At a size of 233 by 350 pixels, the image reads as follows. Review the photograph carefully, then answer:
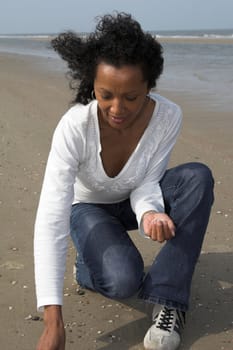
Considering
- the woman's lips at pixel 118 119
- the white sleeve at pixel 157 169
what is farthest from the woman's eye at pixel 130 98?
the white sleeve at pixel 157 169

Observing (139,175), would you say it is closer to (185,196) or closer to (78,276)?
(185,196)

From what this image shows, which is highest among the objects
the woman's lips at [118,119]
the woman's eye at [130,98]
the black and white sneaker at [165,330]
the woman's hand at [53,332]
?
the woman's eye at [130,98]

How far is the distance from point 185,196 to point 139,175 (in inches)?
9.6

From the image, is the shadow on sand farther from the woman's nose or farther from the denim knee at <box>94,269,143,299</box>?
the woman's nose

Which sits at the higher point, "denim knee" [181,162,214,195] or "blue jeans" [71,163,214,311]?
"denim knee" [181,162,214,195]

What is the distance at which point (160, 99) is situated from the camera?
8.65 feet

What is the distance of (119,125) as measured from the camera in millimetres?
2398

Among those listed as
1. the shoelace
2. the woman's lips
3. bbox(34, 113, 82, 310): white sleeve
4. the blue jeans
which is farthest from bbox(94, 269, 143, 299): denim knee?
the woman's lips

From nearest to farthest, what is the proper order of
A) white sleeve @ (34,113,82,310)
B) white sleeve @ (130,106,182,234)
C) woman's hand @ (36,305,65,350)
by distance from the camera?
1. woman's hand @ (36,305,65,350)
2. white sleeve @ (34,113,82,310)
3. white sleeve @ (130,106,182,234)

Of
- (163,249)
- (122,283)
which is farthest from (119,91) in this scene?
(122,283)

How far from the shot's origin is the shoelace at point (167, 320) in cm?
233

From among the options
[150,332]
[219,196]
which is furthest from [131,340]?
[219,196]

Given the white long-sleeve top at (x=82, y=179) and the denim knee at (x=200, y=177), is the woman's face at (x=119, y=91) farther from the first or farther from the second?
the denim knee at (x=200, y=177)

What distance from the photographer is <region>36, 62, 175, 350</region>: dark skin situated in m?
2.05
